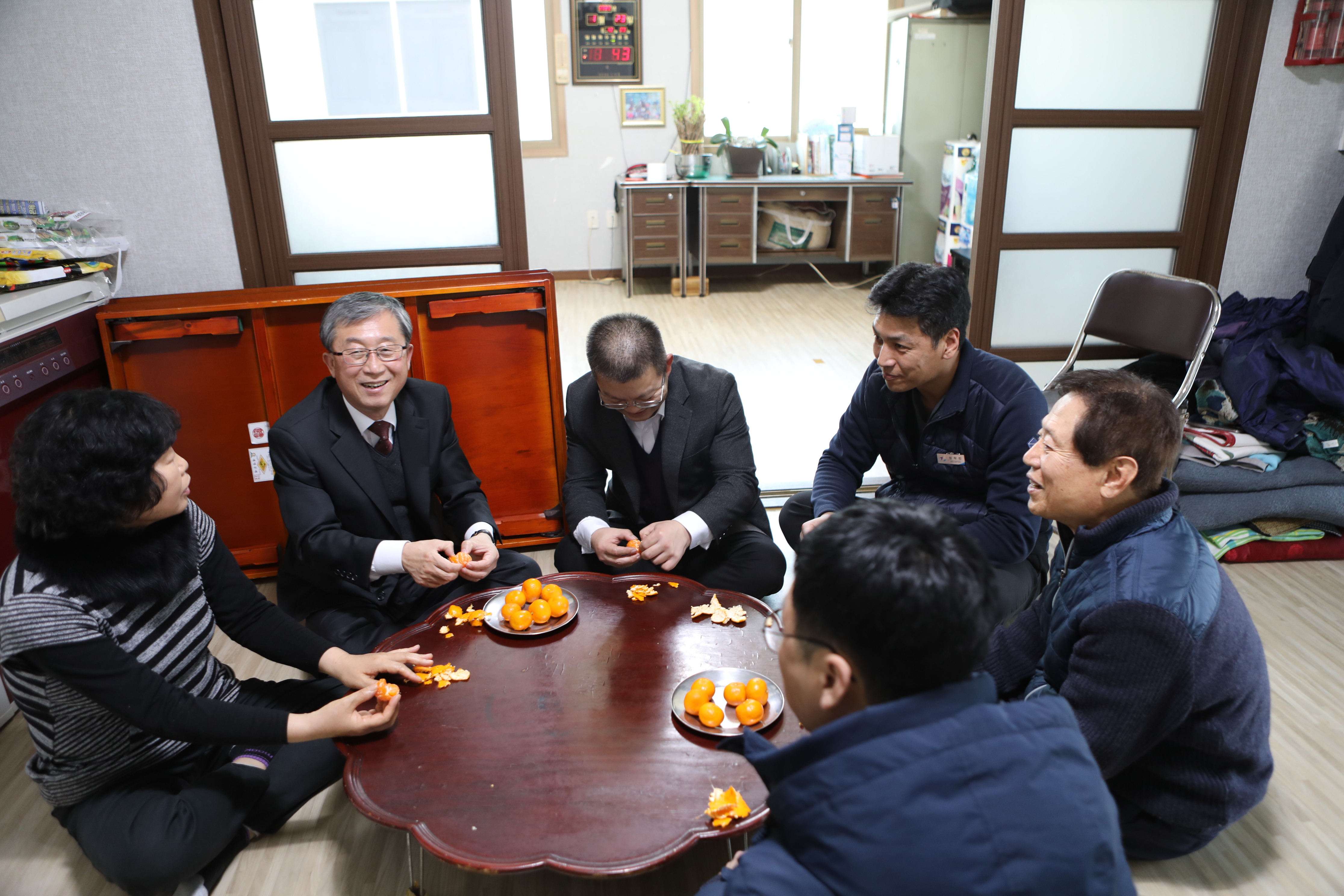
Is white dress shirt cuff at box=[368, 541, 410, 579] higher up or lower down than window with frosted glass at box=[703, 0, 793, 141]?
lower down

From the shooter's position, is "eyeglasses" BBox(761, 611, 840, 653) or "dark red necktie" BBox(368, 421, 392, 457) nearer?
"eyeglasses" BBox(761, 611, 840, 653)

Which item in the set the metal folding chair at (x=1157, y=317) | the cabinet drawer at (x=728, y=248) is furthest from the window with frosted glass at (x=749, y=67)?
the metal folding chair at (x=1157, y=317)

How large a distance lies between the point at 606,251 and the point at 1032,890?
659 centimetres

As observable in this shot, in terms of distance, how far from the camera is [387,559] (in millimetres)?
2107

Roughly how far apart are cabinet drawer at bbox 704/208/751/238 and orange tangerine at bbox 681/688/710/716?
5.32 metres

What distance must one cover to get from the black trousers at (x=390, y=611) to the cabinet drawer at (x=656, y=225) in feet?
14.8

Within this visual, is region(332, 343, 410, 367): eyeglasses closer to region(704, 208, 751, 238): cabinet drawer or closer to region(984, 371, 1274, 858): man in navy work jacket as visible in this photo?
region(984, 371, 1274, 858): man in navy work jacket

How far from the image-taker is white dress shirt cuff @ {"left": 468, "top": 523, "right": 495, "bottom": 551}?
2.25 meters

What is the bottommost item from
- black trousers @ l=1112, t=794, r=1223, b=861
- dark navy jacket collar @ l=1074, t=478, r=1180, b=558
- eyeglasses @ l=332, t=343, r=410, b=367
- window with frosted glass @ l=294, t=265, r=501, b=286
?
black trousers @ l=1112, t=794, r=1223, b=861

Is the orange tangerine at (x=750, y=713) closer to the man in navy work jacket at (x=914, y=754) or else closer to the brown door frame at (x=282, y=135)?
the man in navy work jacket at (x=914, y=754)

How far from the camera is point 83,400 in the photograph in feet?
4.65

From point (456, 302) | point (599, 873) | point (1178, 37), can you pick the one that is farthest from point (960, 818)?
point (1178, 37)

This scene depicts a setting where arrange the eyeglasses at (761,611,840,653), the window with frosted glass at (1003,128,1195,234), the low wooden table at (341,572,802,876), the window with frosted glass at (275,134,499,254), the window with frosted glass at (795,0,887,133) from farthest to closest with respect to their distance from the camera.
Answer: the window with frosted glass at (795,0,887,133), the window with frosted glass at (1003,128,1195,234), the window with frosted glass at (275,134,499,254), the low wooden table at (341,572,802,876), the eyeglasses at (761,611,840,653)

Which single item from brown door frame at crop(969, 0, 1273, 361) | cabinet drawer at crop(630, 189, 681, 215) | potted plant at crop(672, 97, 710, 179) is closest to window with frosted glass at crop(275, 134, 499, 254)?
brown door frame at crop(969, 0, 1273, 361)
